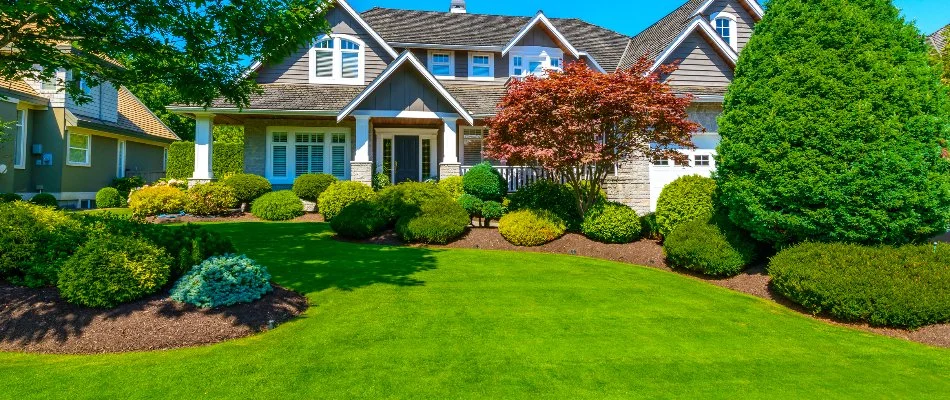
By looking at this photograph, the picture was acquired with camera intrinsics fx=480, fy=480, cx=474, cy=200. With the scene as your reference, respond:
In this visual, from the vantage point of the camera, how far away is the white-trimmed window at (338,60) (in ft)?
61.4

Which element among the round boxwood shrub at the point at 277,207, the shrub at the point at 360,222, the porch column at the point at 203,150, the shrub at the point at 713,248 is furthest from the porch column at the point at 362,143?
the shrub at the point at 713,248

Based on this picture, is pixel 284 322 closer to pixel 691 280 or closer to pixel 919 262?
pixel 691 280

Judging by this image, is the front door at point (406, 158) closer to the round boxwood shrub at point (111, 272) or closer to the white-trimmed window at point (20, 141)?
the round boxwood shrub at point (111, 272)

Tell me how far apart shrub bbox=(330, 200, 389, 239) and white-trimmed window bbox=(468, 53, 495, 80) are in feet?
31.5

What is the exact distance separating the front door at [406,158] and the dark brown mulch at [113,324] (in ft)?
44.7

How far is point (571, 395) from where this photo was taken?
4.15 m

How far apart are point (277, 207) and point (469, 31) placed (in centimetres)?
1126

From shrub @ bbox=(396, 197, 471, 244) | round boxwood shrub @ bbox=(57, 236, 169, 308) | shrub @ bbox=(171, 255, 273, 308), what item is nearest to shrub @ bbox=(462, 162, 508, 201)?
shrub @ bbox=(396, 197, 471, 244)

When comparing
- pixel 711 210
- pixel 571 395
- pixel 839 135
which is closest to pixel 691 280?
pixel 711 210

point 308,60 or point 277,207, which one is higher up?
point 308,60

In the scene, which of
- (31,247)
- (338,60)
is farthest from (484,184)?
(31,247)

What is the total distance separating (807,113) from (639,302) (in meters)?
3.82

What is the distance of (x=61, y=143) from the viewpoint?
19.9 meters

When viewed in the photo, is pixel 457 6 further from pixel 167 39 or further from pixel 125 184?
pixel 167 39
